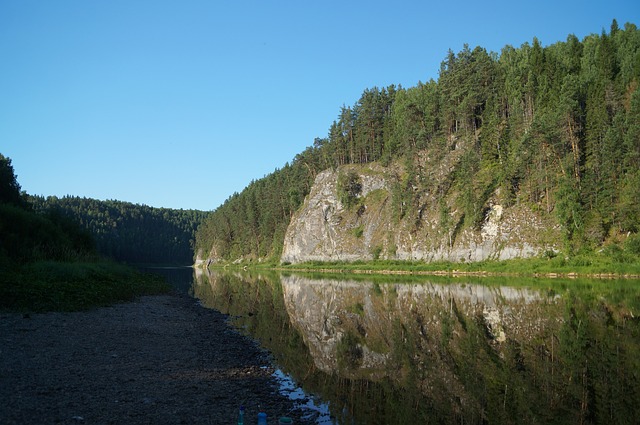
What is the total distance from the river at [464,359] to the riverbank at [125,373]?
171cm

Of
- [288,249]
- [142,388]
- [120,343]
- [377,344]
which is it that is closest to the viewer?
[142,388]

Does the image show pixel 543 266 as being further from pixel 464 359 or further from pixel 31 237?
pixel 31 237

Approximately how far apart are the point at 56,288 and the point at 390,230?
6865 cm

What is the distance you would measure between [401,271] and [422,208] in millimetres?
14457

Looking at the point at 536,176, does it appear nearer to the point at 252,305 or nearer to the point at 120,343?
the point at 252,305

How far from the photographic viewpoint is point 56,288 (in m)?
24.9

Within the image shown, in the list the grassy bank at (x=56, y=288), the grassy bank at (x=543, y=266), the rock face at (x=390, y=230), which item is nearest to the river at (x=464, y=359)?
the grassy bank at (x=56, y=288)

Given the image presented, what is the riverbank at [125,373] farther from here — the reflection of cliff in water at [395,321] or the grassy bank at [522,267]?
the grassy bank at [522,267]

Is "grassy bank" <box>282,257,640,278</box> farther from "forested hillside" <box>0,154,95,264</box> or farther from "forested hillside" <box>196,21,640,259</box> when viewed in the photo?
"forested hillside" <box>0,154,95,264</box>

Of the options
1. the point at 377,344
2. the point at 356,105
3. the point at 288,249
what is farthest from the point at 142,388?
the point at 356,105

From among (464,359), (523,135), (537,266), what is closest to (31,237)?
(464,359)

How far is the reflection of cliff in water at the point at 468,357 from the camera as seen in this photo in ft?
36.6

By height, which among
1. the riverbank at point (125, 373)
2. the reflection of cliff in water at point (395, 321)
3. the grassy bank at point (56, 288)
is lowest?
the reflection of cliff in water at point (395, 321)

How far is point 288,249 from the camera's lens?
4449 inches
